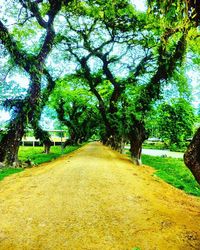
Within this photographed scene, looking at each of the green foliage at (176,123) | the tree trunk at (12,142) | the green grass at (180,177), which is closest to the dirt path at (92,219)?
the green grass at (180,177)

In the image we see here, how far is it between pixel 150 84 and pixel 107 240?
15918mm

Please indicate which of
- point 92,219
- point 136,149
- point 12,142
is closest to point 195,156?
point 92,219

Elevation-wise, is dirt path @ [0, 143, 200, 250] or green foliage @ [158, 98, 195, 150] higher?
green foliage @ [158, 98, 195, 150]

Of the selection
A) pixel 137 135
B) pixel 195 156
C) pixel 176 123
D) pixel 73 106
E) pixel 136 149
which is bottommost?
pixel 136 149

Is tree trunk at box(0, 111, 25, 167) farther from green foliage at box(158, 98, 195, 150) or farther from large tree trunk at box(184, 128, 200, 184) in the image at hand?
large tree trunk at box(184, 128, 200, 184)

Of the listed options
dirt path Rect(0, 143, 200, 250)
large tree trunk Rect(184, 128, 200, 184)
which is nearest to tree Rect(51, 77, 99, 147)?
dirt path Rect(0, 143, 200, 250)

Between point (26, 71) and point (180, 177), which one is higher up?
point (26, 71)

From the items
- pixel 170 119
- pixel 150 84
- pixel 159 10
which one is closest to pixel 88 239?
pixel 159 10

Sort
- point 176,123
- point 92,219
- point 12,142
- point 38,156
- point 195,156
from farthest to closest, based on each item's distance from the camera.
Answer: point 38,156
point 12,142
point 176,123
point 92,219
point 195,156

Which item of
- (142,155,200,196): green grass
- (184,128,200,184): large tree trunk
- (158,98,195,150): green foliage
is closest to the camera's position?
(184,128,200,184): large tree trunk

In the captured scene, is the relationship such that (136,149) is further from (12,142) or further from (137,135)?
(12,142)

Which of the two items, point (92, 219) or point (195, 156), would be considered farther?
point (92, 219)

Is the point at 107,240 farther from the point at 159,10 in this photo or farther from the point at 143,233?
the point at 159,10

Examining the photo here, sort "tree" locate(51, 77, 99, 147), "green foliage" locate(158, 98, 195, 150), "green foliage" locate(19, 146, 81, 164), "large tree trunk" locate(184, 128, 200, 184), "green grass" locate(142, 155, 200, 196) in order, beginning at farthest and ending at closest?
1. "tree" locate(51, 77, 99, 147)
2. "green foliage" locate(19, 146, 81, 164)
3. "green foliage" locate(158, 98, 195, 150)
4. "green grass" locate(142, 155, 200, 196)
5. "large tree trunk" locate(184, 128, 200, 184)
